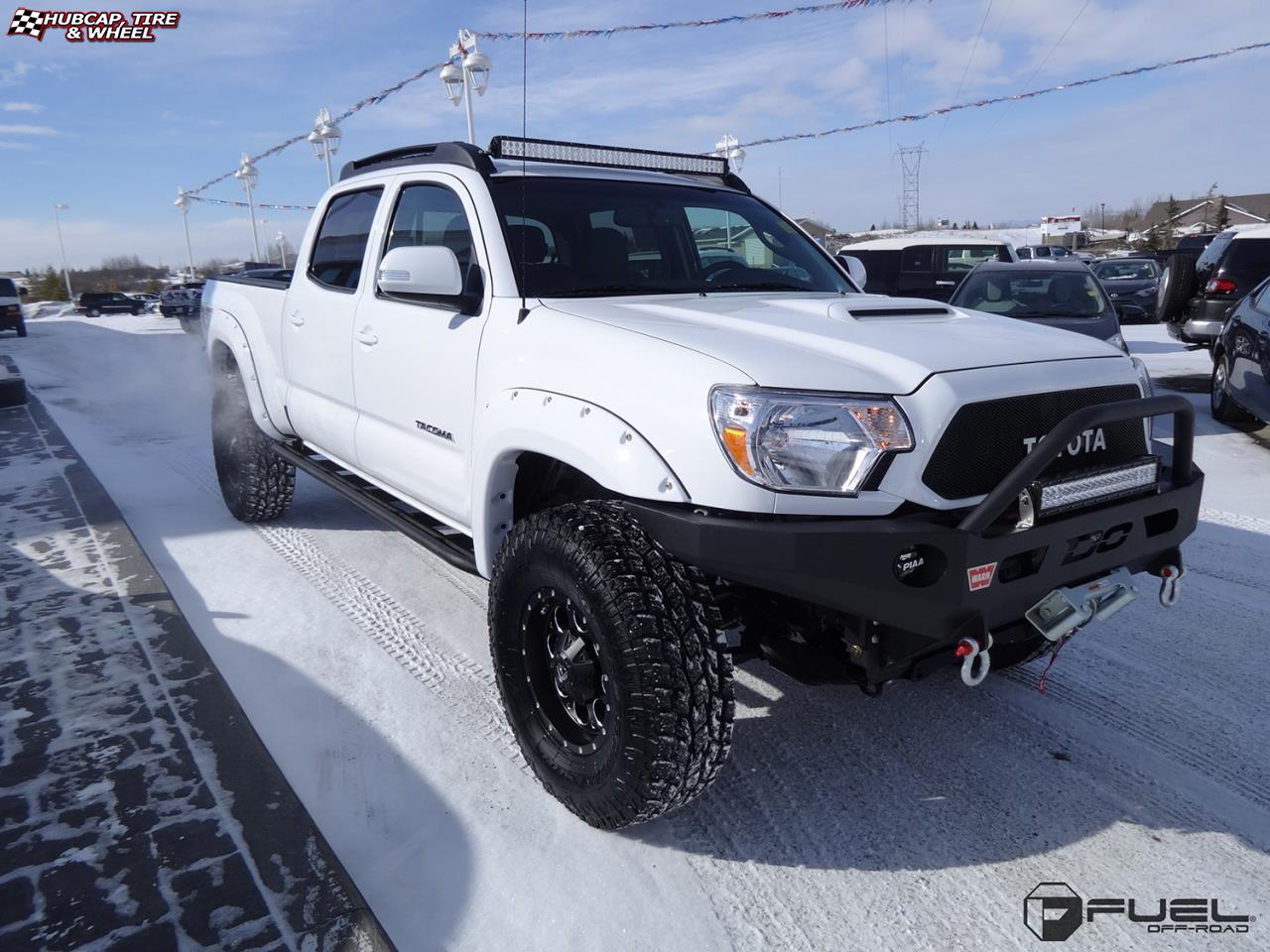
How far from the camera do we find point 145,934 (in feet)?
7.05

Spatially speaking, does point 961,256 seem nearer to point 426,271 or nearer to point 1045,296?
point 1045,296

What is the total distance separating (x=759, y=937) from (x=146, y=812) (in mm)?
1735

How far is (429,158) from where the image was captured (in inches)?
144

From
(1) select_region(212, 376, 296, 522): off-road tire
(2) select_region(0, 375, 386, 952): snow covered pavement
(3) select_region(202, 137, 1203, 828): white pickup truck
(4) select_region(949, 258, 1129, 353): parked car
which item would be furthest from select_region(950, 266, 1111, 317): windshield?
(2) select_region(0, 375, 386, 952): snow covered pavement

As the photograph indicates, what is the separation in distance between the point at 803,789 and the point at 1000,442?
1219 millimetres

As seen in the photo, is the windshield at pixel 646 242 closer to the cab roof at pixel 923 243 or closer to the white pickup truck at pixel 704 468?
the white pickup truck at pixel 704 468

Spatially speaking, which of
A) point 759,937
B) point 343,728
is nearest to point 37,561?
point 343,728

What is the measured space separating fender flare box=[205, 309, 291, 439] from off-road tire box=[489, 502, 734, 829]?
2965mm

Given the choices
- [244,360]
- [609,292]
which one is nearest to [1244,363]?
[609,292]

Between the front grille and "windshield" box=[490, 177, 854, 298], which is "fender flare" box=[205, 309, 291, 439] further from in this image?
the front grille

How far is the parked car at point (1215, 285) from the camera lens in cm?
970

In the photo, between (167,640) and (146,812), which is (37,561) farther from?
(146,812)

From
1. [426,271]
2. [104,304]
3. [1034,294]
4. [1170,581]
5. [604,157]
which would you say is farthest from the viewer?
[104,304]

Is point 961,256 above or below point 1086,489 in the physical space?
above
